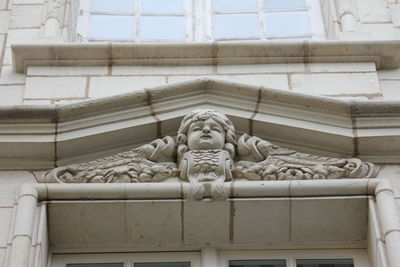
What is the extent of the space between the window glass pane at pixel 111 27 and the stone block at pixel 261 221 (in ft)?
8.74

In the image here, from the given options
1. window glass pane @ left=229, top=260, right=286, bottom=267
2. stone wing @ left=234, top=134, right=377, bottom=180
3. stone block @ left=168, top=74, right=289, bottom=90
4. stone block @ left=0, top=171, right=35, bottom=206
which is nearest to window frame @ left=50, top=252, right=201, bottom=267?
window glass pane @ left=229, top=260, right=286, bottom=267

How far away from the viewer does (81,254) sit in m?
6.48

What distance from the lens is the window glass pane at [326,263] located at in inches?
252

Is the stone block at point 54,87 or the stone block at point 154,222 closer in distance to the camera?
the stone block at point 154,222

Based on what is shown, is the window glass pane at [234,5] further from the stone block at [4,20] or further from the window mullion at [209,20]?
the stone block at [4,20]

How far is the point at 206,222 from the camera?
649 centimetres

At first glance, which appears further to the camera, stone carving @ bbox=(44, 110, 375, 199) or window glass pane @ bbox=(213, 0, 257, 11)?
window glass pane @ bbox=(213, 0, 257, 11)

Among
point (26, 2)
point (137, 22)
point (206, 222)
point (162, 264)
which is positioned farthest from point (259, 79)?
point (26, 2)

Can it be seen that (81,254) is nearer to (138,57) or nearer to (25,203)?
(25,203)

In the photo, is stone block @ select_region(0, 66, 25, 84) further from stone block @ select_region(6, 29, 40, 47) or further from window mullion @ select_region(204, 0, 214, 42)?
window mullion @ select_region(204, 0, 214, 42)

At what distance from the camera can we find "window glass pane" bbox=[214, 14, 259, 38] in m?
8.66

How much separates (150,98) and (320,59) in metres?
1.44

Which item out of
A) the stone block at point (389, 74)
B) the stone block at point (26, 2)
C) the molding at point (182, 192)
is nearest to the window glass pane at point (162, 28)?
the stone block at point (26, 2)

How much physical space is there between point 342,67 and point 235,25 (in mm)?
1396
